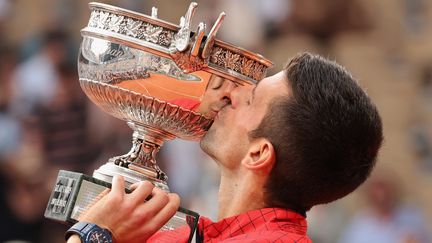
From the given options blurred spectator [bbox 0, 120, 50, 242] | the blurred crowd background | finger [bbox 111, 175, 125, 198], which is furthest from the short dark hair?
blurred spectator [bbox 0, 120, 50, 242]

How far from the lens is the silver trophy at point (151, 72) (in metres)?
2.86

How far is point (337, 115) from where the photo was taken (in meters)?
2.83

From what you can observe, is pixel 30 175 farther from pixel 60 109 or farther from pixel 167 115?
pixel 167 115

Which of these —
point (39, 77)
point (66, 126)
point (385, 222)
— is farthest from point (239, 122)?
point (39, 77)

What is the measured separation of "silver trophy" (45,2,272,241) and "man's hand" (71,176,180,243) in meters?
0.13

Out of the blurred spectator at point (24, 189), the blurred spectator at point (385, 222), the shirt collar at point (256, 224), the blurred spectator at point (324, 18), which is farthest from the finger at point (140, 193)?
the blurred spectator at point (324, 18)

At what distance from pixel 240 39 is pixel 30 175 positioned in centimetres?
174

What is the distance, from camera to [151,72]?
2889 millimetres

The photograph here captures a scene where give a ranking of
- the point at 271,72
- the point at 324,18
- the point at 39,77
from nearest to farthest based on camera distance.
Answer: the point at 271,72 < the point at 39,77 < the point at 324,18

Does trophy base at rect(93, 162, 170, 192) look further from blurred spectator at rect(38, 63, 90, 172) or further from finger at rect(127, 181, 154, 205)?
blurred spectator at rect(38, 63, 90, 172)

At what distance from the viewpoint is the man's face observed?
2.94m

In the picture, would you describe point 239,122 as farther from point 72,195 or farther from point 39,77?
point 39,77

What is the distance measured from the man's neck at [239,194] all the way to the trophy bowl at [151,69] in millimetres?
147

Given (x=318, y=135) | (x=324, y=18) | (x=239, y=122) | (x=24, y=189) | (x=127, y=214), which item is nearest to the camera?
(x=127, y=214)
